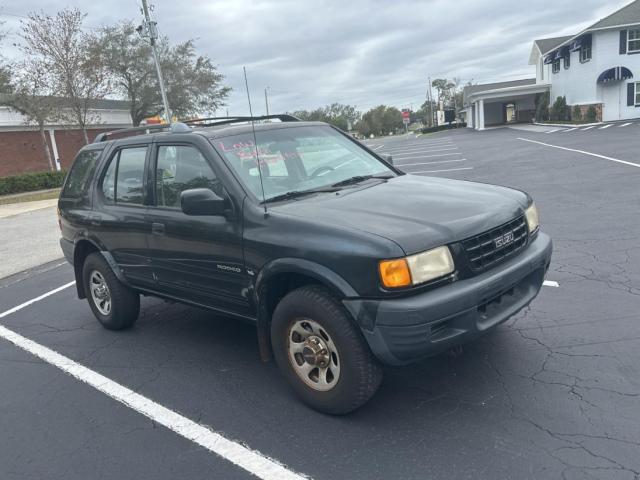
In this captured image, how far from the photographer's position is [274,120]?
4.96 metres

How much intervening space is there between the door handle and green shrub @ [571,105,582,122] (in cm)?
3635

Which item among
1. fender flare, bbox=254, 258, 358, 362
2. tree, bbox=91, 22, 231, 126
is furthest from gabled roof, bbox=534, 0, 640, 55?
fender flare, bbox=254, 258, 358, 362

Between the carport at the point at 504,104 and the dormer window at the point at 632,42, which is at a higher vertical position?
the dormer window at the point at 632,42

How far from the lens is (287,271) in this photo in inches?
130

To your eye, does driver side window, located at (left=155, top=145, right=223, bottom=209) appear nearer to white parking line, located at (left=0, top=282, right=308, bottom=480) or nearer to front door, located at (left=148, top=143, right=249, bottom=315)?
front door, located at (left=148, top=143, right=249, bottom=315)

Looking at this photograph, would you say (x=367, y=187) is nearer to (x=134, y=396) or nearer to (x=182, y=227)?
(x=182, y=227)

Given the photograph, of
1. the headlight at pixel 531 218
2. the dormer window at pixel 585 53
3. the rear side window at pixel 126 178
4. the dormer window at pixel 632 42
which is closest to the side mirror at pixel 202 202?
the rear side window at pixel 126 178

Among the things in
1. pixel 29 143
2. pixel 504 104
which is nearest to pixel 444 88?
pixel 504 104

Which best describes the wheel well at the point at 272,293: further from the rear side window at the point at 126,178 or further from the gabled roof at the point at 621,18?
the gabled roof at the point at 621,18

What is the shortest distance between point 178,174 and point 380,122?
3753 inches

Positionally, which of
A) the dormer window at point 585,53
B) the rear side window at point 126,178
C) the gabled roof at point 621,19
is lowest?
the rear side window at point 126,178

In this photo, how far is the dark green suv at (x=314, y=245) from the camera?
9.81 feet

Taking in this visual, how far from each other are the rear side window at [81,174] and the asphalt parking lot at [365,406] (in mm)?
1372

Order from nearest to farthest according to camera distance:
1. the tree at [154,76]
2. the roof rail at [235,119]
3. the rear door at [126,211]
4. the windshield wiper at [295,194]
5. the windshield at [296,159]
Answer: the windshield wiper at [295,194] → the windshield at [296,159] → the rear door at [126,211] → the roof rail at [235,119] → the tree at [154,76]
